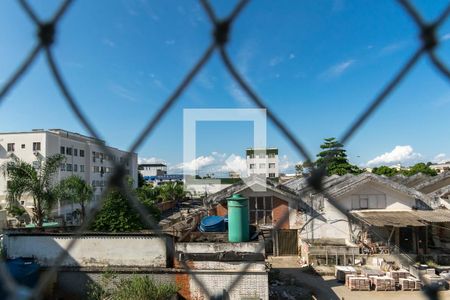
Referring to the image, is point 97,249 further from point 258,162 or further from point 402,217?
point 402,217

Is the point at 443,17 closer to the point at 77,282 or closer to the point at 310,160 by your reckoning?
the point at 310,160

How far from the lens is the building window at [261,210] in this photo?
12492 mm

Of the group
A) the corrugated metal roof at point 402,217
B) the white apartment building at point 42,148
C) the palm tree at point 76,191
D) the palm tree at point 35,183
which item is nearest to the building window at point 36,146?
the white apartment building at point 42,148

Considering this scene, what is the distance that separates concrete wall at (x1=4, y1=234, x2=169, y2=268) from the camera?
21.9 feet

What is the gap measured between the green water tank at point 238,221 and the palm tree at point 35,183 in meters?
6.42

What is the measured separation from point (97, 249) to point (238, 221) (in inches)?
109

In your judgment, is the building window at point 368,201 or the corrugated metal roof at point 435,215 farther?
the building window at point 368,201

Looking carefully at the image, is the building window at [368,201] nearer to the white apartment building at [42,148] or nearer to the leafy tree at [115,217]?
the leafy tree at [115,217]

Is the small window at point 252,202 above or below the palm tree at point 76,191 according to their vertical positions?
below

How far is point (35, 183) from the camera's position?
1034 centimetres

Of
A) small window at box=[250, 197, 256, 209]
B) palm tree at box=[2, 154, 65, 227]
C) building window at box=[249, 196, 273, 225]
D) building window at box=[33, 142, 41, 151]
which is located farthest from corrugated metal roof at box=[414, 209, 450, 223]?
building window at box=[33, 142, 41, 151]

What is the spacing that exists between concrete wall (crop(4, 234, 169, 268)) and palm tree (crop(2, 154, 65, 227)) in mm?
3578

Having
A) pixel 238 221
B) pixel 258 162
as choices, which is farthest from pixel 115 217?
pixel 258 162

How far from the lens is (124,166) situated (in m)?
0.81
